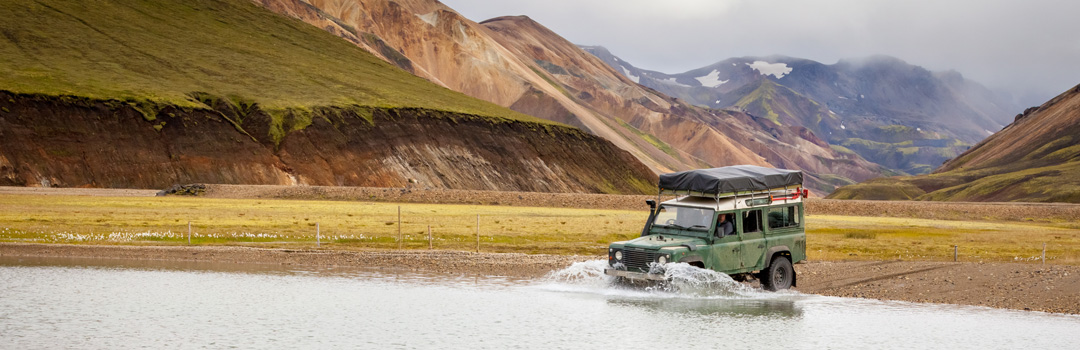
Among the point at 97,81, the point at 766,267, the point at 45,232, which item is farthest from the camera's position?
the point at 97,81

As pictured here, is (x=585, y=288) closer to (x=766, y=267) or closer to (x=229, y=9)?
(x=766, y=267)

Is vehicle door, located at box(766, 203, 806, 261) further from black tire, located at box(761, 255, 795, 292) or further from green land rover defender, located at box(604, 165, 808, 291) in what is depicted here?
black tire, located at box(761, 255, 795, 292)

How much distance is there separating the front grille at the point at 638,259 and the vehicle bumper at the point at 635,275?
18 cm

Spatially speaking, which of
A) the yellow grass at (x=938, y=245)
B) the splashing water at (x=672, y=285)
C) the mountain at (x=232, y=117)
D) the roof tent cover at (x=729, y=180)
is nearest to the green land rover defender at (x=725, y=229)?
the roof tent cover at (x=729, y=180)

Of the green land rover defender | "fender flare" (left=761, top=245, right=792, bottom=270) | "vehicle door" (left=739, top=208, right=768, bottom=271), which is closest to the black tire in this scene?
the green land rover defender

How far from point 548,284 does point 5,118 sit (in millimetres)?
95286

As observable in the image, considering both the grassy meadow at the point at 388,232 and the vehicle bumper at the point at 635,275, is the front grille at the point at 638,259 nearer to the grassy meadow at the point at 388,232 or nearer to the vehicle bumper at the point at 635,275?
the vehicle bumper at the point at 635,275

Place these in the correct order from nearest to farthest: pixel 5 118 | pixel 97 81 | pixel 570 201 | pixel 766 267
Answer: pixel 766 267, pixel 570 201, pixel 5 118, pixel 97 81

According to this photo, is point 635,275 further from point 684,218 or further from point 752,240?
point 752,240

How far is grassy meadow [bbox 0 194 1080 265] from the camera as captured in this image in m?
39.4

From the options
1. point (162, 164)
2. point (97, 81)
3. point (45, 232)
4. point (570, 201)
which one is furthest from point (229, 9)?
point (45, 232)

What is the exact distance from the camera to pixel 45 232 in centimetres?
4112

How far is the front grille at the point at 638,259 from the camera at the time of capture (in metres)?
22.2

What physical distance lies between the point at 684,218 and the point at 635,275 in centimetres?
212
